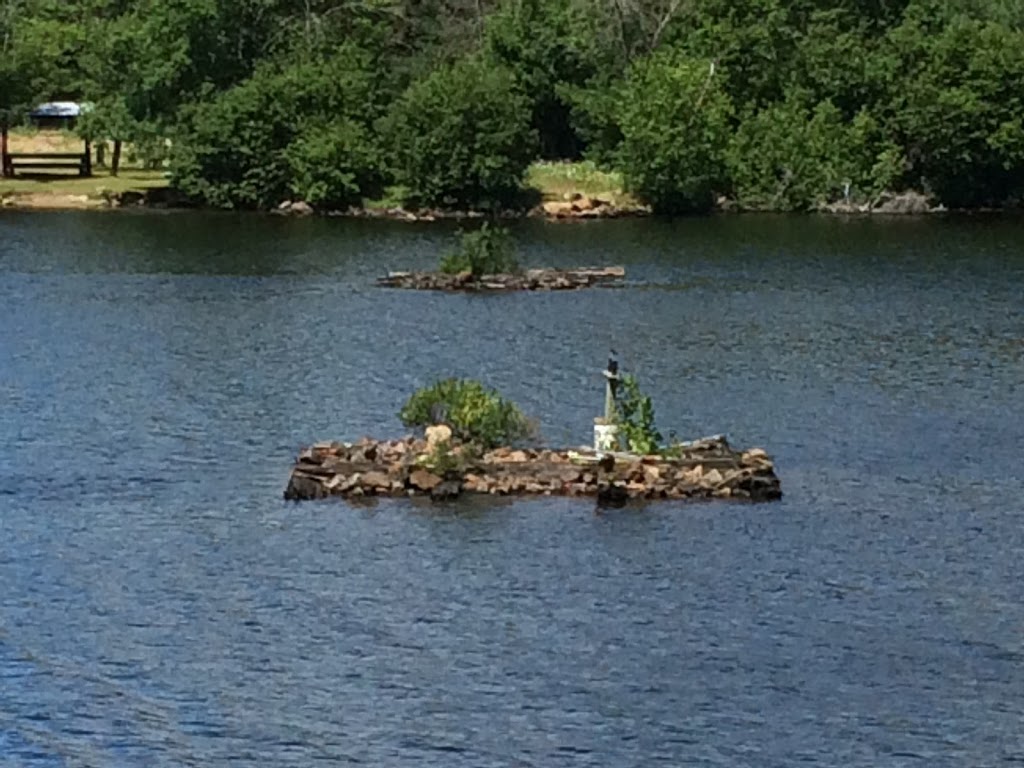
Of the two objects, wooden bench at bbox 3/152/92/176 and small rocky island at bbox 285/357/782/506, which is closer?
small rocky island at bbox 285/357/782/506

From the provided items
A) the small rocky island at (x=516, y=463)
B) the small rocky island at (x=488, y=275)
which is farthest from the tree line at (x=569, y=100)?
the small rocky island at (x=516, y=463)

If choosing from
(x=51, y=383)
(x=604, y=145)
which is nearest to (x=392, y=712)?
(x=51, y=383)

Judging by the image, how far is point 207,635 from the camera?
111 feet

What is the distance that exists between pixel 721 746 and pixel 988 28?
86.2 metres

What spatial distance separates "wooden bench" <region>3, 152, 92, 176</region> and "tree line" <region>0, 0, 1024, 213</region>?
10.8 feet

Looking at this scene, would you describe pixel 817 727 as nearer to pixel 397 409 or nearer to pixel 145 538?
pixel 145 538

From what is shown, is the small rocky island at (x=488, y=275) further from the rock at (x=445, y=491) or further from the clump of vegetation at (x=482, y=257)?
the rock at (x=445, y=491)

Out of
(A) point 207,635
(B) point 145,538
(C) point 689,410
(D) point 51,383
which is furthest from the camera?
(D) point 51,383

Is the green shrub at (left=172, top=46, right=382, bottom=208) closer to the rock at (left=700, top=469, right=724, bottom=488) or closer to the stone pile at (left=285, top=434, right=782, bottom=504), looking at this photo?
the stone pile at (left=285, top=434, right=782, bottom=504)

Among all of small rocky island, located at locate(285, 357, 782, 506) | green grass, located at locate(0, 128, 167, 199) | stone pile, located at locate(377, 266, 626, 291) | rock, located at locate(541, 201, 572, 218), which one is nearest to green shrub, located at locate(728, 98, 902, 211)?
rock, located at locate(541, 201, 572, 218)

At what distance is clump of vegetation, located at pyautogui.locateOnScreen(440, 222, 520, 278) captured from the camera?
254 feet

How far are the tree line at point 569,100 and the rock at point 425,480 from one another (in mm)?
63619

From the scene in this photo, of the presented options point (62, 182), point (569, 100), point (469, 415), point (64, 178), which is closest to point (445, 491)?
point (469, 415)

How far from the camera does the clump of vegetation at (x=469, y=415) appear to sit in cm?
4381
